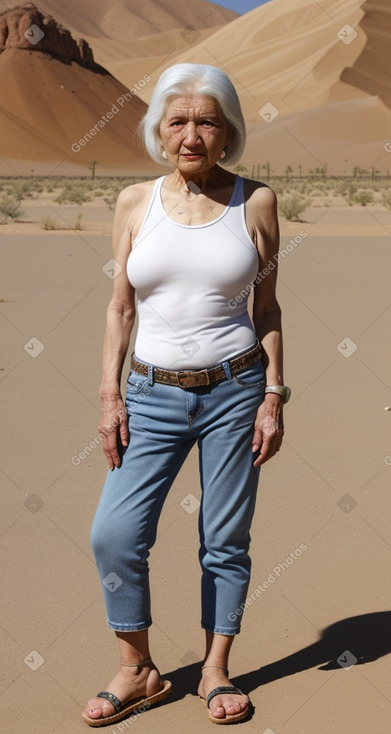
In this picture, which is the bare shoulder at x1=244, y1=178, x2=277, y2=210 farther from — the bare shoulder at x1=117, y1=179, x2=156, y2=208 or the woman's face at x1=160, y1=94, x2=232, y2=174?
the bare shoulder at x1=117, y1=179, x2=156, y2=208

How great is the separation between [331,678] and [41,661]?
40.1 inches

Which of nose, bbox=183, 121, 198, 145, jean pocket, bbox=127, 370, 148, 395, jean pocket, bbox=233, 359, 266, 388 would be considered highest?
nose, bbox=183, 121, 198, 145

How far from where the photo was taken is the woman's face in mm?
3258

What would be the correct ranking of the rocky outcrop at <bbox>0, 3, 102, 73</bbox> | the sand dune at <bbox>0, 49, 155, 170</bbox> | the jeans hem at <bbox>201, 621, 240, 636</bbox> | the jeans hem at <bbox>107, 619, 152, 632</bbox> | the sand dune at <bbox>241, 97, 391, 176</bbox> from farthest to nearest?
the sand dune at <bbox>241, 97, 391, 176</bbox> < the rocky outcrop at <bbox>0, 3, 102, 73</bbox> < the sand dune at <bbox>0, 49, 155, 170</bbox> < the jeans hem at <bbox>201, 621, 240, 636</bbox> < the jeans hem at <bbox>107, 619, 152, 632</bbox>

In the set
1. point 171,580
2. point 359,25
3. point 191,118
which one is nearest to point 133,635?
point 171,580

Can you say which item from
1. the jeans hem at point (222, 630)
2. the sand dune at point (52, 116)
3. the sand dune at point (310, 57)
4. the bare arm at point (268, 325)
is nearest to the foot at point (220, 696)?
Result: the jeans hem at point (222, 630)

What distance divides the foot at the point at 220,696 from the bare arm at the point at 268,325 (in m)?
0.71

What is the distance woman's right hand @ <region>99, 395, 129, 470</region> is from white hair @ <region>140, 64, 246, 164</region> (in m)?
0.80

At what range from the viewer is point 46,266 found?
642 inches

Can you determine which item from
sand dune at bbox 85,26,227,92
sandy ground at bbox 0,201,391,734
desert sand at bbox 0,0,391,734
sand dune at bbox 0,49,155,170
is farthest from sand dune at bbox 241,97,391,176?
sandy ground at bbox 0,201,391,734

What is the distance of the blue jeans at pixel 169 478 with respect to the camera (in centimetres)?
333

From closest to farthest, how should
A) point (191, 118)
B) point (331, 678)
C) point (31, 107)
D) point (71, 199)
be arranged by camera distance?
1. point (191, 118)
2. point (331, 678)
3. point (71, 199)
4. point (31, 107)

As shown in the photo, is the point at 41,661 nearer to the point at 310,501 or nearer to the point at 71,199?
the point at 310,501

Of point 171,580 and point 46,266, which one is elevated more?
point 171,580
